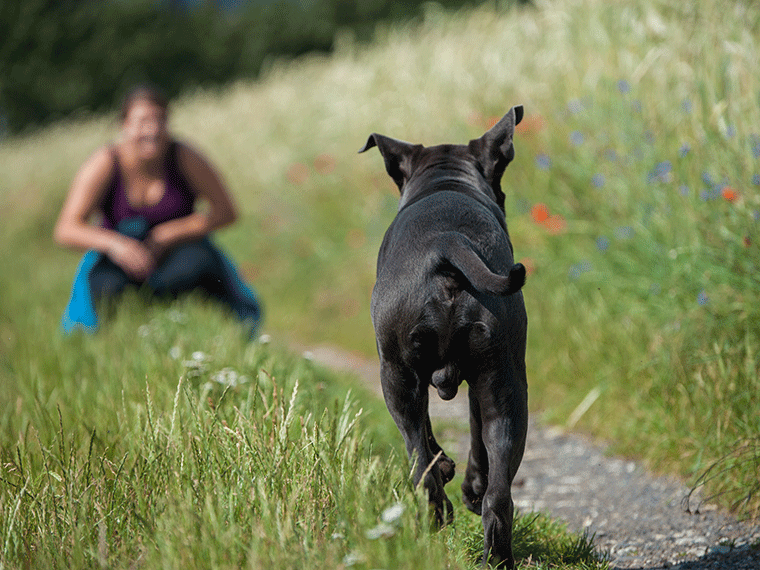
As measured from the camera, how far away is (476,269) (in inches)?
70.2

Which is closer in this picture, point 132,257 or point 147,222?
point 132,257

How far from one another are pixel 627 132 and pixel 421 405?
8.69ft

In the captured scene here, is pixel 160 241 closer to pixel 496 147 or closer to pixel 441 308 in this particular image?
pixel 496 147

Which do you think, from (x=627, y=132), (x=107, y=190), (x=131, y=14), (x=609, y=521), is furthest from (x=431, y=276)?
(x=131, y=14)

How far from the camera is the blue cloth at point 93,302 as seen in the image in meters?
4.80

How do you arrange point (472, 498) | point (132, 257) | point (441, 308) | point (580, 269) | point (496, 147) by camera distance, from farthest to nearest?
point (132, 257)
point (580, 269)
point (496, 147)
point (472, 498)
point (441, 308)

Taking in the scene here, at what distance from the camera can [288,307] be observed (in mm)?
7332

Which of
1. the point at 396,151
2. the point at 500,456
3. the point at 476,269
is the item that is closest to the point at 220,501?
the point at 500,456

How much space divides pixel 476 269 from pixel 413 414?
443 mm

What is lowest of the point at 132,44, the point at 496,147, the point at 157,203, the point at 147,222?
the point at 496,147

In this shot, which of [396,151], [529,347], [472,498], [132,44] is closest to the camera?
[472,498]

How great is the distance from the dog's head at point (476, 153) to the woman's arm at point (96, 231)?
2811 mm

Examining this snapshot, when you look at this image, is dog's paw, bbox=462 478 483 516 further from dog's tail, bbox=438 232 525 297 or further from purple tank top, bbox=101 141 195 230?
purple tank top, bbox=101 141 195 230

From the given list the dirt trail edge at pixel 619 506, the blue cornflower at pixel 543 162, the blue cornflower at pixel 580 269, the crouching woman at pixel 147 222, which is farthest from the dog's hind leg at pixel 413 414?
the crouching woman at pixel 147 222
